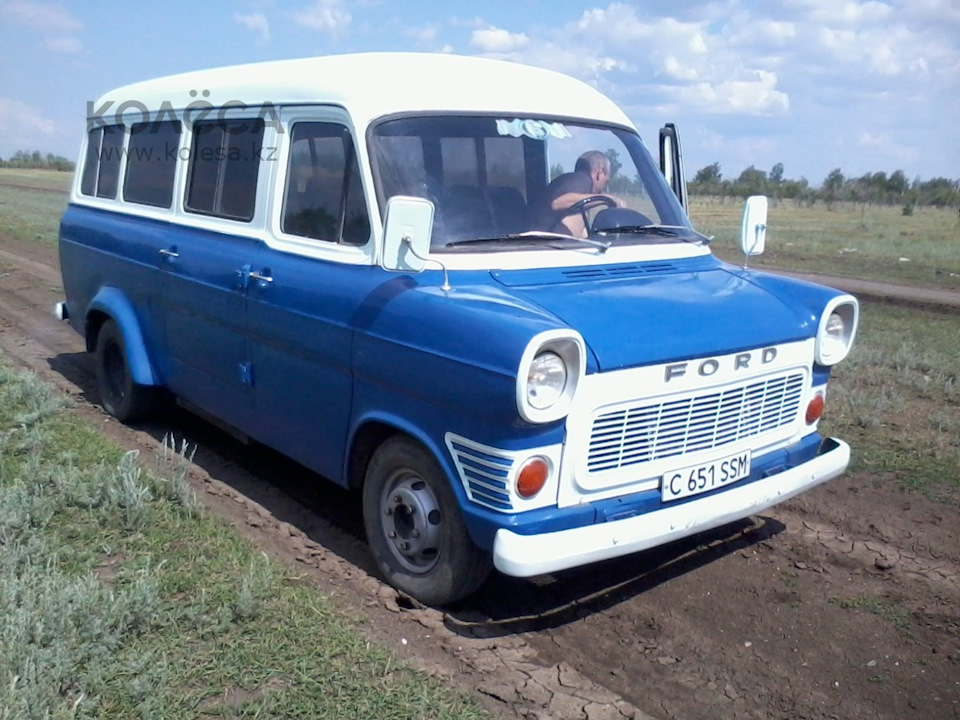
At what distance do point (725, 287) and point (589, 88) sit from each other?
168 cm

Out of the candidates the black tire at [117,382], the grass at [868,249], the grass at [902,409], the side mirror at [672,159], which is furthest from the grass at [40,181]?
the side mirror at [672,159]

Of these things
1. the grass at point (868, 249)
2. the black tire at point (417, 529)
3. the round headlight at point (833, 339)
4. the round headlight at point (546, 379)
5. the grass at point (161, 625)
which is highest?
the grass at point (868, 249)

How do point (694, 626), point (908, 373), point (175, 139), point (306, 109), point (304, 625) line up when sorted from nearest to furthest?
1. point (304, 625)
2. point (694, 626)
3. point (306, 109)
4. point (175, 139)
5. point (908, 373)

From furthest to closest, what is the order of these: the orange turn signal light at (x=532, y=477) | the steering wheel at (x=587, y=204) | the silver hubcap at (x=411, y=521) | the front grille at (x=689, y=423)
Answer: the steering wheel at (x=587, y=204), the silver hubcap at (x=411, y=521), the front grille at (x=689, y=423), the orange turn signal light at (x=532, y=477)

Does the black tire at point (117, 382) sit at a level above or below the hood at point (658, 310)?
below

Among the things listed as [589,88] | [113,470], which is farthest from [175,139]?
[589,88]

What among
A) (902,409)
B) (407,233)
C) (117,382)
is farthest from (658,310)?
(117,382)

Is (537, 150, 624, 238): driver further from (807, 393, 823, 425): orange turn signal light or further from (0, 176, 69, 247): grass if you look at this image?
(0, 176, 69, 247): grass

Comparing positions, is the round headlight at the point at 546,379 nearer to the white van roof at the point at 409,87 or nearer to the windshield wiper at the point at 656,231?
the windshield wiper at the point at 656,231

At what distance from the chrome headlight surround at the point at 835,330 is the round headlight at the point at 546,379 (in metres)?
1.54

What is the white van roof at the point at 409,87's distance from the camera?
14.8ft

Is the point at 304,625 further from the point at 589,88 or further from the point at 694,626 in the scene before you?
the point at 589,88

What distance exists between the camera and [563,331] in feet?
11.3

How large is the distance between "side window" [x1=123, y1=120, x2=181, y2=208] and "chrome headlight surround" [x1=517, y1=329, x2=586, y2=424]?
337 centimetres
